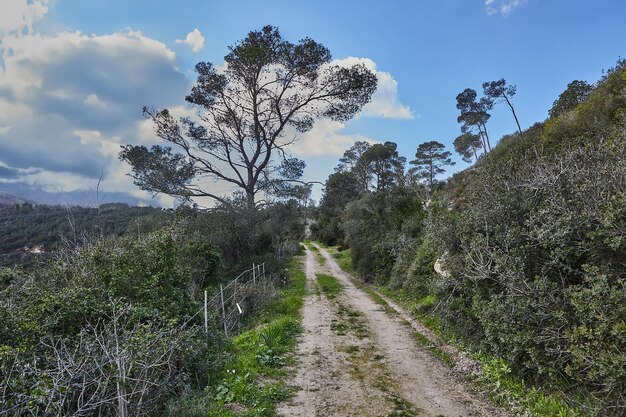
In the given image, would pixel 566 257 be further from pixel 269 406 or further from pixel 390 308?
pixel 390 308

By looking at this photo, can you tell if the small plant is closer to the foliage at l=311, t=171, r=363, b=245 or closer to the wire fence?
the wire fence

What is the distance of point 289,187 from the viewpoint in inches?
882

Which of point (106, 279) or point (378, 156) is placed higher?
point (378, 156)

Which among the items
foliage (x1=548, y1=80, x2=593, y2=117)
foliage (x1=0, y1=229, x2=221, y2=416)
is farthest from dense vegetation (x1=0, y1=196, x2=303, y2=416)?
foliage (x1=548, y1=80, x2=593, y2=117)

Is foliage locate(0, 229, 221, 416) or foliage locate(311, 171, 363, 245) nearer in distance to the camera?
foliage locate(0, 229, 221, 416)

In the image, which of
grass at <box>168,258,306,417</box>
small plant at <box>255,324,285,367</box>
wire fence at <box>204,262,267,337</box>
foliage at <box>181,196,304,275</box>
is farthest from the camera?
foliage at <box>181,196,304,275</box>

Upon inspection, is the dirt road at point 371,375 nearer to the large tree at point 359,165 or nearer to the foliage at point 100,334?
the foliage at point 100,334

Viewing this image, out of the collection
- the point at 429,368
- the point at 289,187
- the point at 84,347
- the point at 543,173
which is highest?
the point at 289,187

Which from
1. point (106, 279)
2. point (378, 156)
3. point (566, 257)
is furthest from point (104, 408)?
point (378, 156)

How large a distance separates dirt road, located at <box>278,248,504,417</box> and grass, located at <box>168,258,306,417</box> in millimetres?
309

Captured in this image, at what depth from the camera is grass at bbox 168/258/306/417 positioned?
5254mm

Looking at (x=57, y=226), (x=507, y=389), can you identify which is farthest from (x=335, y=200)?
(x=507, y=389)

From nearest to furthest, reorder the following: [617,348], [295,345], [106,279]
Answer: [617,348], [106,279], [295,345]

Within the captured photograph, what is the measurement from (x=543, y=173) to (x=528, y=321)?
9.67ft
